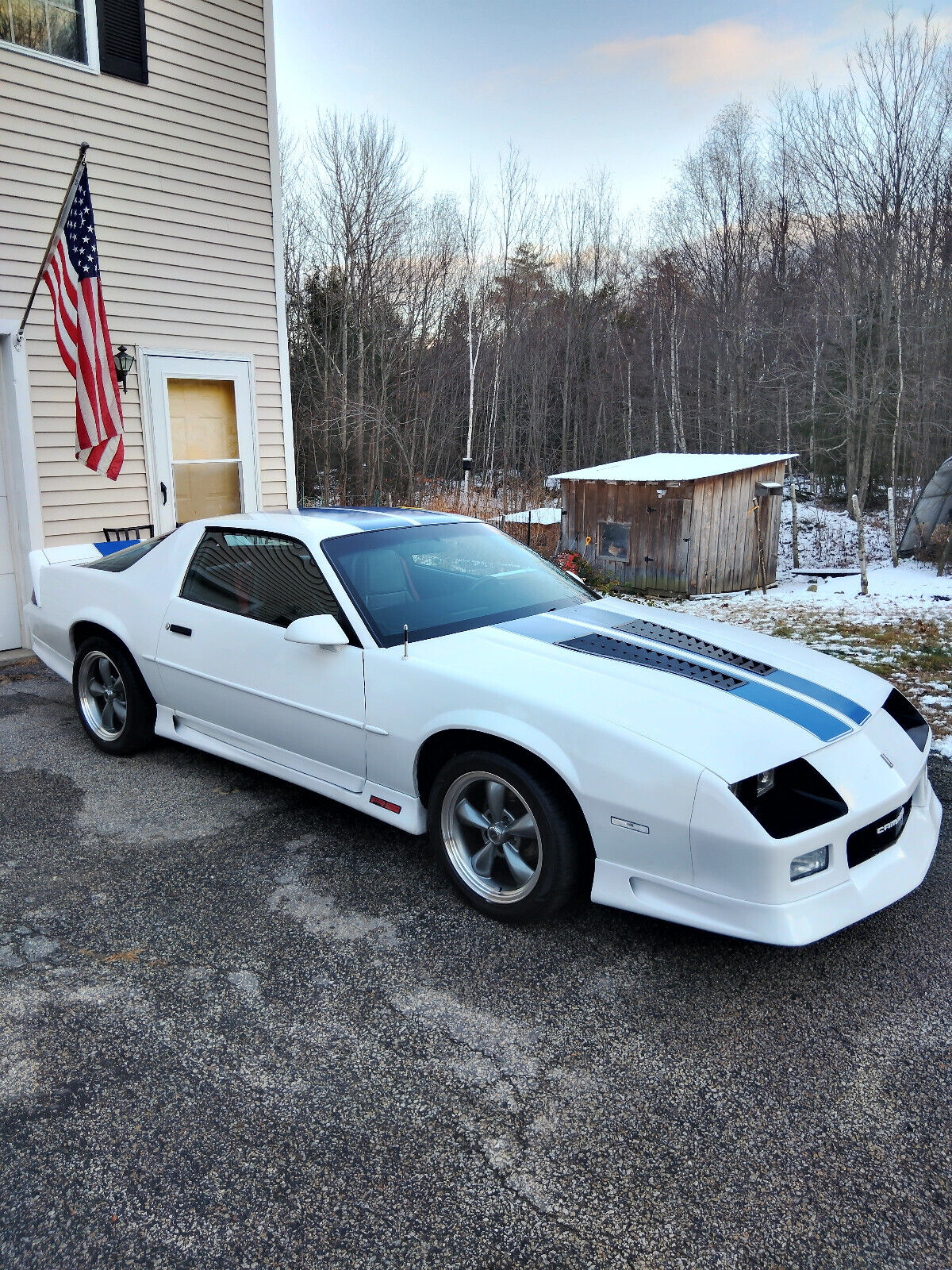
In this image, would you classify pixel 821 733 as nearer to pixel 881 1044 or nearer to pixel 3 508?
pixel 881 1044

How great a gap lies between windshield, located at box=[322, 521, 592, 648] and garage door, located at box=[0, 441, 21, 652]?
462 cm

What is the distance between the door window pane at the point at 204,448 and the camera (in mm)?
8148

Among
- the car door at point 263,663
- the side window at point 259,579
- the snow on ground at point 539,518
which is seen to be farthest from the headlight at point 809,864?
the snow on ground at point 539,518

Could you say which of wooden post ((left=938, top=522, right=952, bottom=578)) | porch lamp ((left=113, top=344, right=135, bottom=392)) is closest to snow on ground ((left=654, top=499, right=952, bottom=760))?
wooden post ((left=938, top=522, right=952, bottom=578))

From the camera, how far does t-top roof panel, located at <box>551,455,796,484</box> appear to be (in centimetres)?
1648

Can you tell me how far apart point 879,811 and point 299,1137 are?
6.30 feet

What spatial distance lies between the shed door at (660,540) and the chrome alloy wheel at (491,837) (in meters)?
14.2

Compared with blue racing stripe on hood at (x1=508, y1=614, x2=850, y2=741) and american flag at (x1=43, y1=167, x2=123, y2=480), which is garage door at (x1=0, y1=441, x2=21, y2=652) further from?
blue racing stripe on hood at (x1=508, y1=614, x2=850, y2=741)

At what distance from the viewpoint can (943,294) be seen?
67.5 feet

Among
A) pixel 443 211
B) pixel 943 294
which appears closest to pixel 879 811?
pixel 943 294

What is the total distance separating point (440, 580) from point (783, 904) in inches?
78.6

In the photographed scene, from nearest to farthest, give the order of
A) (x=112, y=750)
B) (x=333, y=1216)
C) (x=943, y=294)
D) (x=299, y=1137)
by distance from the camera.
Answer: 1. (x=333, y=1216)
2. (x=299, y=1137)
3. (x=112, y=750)
4. (x=943, y=294)

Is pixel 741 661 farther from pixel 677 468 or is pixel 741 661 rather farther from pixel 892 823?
pixel 677 468

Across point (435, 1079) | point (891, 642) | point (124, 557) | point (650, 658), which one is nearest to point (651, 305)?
point (891, 642)
